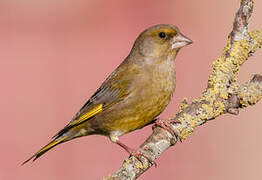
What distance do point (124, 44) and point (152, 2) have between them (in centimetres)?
69

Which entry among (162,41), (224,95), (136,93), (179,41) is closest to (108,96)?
(136,93)

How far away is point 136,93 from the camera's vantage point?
16.6ft

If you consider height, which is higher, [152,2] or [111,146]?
[152,2]

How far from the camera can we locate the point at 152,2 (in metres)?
7.23

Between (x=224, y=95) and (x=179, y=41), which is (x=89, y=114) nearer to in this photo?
(x=179, y=41)

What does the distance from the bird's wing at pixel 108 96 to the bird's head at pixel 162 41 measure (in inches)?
9.6

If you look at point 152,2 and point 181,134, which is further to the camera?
point 152,2

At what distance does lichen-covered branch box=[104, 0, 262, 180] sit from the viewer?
4148 mm

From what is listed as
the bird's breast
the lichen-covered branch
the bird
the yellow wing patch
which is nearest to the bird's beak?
the bird

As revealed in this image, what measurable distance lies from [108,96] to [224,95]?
1.37 meters

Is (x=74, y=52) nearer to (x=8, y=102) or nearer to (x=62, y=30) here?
(x=62, y=30)

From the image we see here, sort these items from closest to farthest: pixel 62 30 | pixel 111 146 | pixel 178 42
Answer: pixel 178 42 < pixel 111 146 < pixel 62 30

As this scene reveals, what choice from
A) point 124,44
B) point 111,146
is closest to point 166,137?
point 111,146

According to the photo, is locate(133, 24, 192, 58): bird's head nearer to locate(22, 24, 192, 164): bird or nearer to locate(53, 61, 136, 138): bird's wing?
locate(22, 24, 192, 164): bird
